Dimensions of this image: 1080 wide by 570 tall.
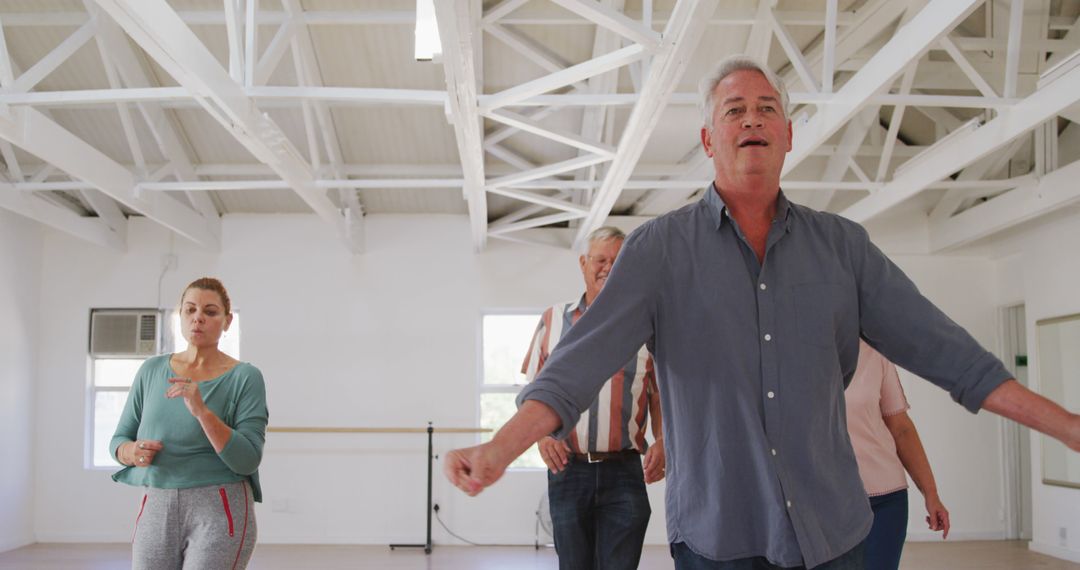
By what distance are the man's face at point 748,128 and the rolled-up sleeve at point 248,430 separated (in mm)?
1633

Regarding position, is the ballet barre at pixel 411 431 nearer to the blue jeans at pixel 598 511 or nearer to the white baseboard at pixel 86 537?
the white baseboard at pixel 86 537

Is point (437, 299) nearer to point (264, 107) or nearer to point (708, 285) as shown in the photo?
point (264, 107)

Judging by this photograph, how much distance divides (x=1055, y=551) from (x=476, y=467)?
26.8ft

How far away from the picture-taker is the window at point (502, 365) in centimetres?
916

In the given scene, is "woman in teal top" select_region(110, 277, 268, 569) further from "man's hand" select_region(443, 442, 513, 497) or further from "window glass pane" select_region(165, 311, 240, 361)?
"window glass pane" select_region(165, 311, 240, 361)

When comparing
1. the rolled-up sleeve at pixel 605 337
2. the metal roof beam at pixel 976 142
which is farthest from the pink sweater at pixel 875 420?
the metal roof beam at pixel 976 142

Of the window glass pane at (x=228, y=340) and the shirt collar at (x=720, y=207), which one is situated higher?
the shirt collar at (x=720, y=207)

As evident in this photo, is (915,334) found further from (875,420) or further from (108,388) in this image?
(108,388)

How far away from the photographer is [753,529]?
4.60 feet

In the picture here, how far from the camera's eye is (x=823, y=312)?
148 cm

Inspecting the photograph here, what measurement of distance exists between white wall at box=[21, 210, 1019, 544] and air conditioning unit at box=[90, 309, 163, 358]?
120 mm

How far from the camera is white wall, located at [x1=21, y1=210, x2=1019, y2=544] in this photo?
8.89 metres

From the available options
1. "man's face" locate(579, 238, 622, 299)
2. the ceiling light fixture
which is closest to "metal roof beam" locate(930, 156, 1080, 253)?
the ceiling light fixture

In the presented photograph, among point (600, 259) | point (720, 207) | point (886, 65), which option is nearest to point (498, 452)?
point (720, 207)
